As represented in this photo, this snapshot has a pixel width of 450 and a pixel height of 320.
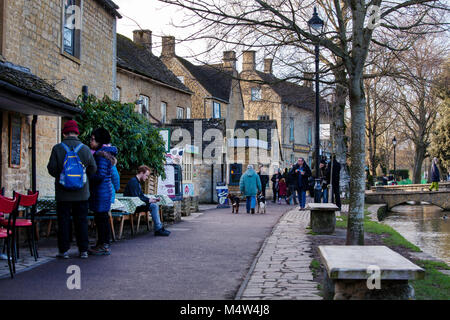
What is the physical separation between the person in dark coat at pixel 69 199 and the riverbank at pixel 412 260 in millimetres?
3456

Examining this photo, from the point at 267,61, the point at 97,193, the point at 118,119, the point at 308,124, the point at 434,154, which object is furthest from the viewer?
the point at 308,124

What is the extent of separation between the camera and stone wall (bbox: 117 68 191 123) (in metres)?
23.9

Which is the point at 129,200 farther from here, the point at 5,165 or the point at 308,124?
the point at 308,124

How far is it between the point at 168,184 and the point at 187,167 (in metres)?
5.86

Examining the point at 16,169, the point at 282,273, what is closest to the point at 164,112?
the point at 16,169

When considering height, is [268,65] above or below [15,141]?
above

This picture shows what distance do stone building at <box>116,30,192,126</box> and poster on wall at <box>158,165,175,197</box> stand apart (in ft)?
12.4

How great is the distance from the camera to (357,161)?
887 cm

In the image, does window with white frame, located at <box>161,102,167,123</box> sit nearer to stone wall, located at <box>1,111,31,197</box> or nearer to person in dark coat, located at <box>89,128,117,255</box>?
stone wall, located at <box>1,111,31,197</box>

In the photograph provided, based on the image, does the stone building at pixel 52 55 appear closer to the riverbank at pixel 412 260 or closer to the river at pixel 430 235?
the riverbank at pixel 412 260

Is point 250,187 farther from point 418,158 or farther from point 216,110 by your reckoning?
point 418,158
